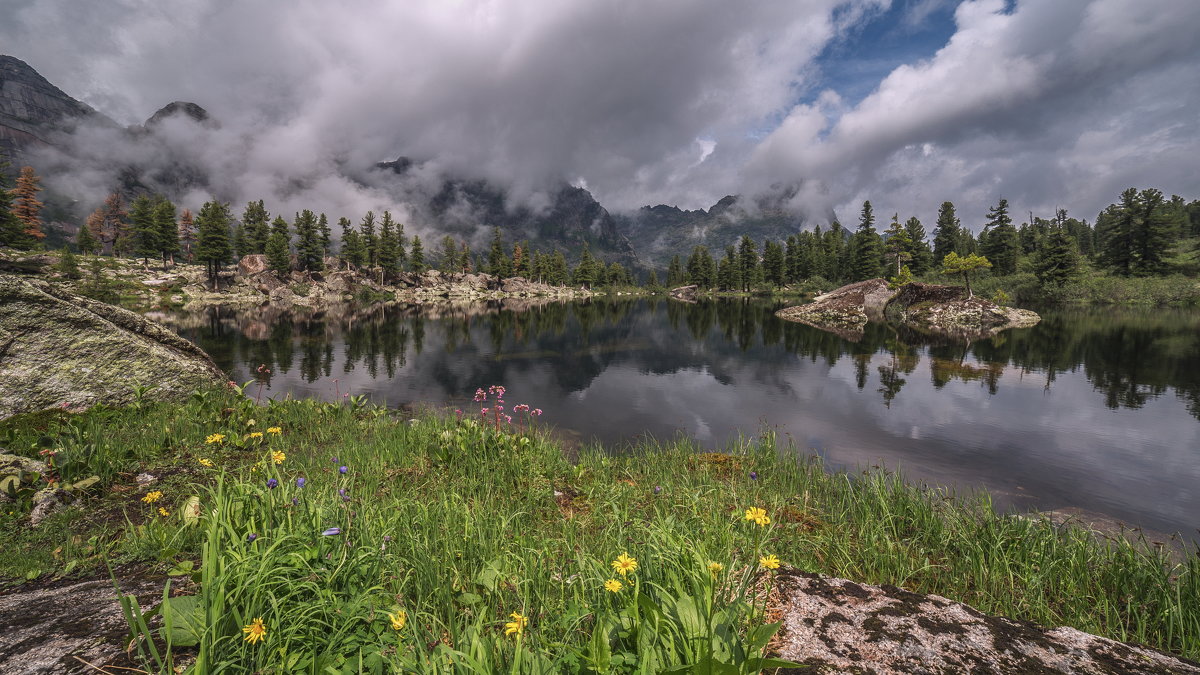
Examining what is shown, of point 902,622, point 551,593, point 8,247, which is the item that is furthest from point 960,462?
point 8,247

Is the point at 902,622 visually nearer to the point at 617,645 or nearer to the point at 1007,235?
the point at 617,645

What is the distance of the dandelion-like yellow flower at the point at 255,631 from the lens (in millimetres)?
2049

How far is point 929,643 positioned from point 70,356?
14.6 metres

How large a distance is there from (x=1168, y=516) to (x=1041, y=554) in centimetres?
623

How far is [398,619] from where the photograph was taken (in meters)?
2.37

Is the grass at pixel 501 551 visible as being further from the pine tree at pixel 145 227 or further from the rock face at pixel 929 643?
the pine tree at pixel 145 227

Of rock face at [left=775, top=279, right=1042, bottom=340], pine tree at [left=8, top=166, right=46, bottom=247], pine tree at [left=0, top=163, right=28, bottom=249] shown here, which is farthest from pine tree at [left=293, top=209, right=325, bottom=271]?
rock face at [left=775, top=279, right=1042, bottom=340]

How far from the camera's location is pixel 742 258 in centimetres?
12400

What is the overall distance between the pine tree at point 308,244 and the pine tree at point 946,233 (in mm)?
126292

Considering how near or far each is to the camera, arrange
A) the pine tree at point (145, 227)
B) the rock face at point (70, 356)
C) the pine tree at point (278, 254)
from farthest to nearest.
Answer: the pine tree at point (278, 254), the pine tree at point (145, 227), the rock face at point (70, 356)

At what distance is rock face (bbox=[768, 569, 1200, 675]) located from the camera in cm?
229

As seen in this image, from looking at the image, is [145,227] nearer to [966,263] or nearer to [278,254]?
[278,254]

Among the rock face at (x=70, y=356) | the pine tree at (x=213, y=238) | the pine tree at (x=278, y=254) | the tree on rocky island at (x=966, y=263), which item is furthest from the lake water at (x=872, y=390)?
the pine tree at (x=278, y=254)

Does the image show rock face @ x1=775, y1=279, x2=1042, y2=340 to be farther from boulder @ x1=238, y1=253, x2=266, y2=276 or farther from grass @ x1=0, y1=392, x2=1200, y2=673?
boulder @ x1=238, y1=253, x2=266, y2=276
